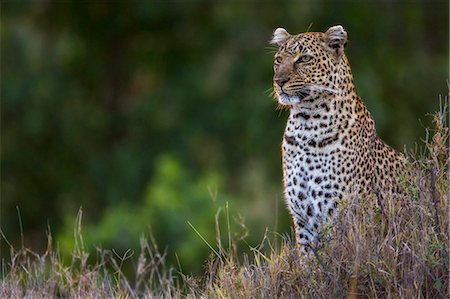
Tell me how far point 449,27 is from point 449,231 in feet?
61.4

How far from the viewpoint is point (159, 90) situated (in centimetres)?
2528

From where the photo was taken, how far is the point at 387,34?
84.5ft

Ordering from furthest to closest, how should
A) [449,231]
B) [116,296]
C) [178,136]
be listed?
[178,136], [116,296], [449,231]

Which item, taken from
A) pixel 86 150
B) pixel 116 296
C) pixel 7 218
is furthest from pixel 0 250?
pixel 116 296

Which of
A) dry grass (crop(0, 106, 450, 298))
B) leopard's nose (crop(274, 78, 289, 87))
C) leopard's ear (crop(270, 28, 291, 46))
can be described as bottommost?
dry grass (crop(0, 106, 450, 298))

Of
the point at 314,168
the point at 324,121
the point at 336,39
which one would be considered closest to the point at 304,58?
the point at 336,39

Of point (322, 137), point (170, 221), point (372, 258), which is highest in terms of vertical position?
point (322, 137)

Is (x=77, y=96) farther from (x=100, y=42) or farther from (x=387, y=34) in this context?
(x=387, y=34)

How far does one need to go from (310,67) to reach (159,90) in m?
17.0

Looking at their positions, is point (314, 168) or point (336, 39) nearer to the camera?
point (314, 168)

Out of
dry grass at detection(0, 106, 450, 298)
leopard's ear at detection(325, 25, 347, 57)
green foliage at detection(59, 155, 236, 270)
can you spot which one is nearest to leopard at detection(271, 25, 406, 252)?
leopard's ear at detection(325, 25, 347, 57)

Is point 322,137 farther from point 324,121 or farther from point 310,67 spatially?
point 310,67

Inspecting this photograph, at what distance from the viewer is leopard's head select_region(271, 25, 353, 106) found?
27.1 feet

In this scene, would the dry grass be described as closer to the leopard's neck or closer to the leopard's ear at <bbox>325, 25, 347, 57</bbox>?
the leopard's neck
